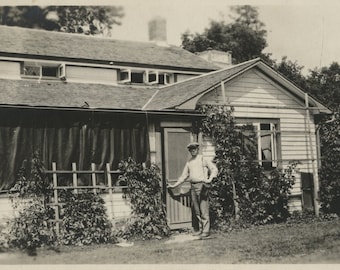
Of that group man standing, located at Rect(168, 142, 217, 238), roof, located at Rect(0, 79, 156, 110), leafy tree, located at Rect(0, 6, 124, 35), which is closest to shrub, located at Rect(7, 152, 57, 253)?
man standing, located at Rect(168, 142, 217, 238)

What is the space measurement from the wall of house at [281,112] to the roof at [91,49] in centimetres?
479

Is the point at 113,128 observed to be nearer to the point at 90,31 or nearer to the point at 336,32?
the point at 336,32

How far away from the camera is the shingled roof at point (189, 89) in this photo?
12220mm

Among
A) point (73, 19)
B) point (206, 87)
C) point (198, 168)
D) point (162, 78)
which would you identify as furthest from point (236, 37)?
point (198, 168)

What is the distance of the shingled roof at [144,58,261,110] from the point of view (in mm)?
12220

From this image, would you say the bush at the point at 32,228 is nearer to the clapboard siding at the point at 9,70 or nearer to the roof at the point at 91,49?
the clapboard siding at the point at 9,70

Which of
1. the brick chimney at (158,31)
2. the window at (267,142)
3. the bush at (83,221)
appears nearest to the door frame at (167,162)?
the bush at (83,221)

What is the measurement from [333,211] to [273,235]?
3.74 metres

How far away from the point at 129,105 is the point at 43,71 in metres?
3.55

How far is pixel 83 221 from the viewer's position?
983 centimetres

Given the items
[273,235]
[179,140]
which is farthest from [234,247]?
[179,140]

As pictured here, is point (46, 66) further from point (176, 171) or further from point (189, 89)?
point (176, 171)

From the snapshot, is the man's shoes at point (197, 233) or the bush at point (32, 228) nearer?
the bush at point (32, 228)

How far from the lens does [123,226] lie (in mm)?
10695
